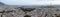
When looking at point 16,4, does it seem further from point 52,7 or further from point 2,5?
point 52,7

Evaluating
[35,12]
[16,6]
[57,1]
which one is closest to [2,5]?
[16,6]

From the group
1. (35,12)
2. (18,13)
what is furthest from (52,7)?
(18,13)

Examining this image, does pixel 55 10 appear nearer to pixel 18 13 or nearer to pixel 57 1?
pixel 57 1

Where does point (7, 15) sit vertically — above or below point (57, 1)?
below

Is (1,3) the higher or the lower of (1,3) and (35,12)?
the higher

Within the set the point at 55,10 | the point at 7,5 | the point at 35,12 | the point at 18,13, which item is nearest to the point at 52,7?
the point at 55,10

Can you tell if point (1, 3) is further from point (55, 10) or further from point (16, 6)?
point (55, 10)

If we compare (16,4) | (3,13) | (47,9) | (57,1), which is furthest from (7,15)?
(57,1)
